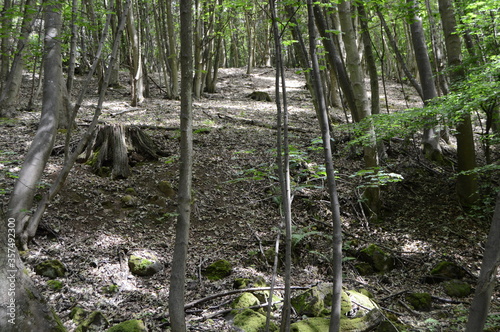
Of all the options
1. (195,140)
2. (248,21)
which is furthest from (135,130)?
(248,21)

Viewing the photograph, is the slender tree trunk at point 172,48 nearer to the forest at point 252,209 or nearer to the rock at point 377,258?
the forest at point 252,209

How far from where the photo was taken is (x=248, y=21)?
23.6 m

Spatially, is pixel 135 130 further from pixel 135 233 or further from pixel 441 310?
pixel 441 310

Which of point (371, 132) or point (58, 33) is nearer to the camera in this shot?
point (58, 33)

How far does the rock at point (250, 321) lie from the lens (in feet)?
12.1

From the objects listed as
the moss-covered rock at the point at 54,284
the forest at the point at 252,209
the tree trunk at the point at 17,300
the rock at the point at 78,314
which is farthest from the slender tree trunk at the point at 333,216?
the moss-covered rock at the point at 54,284

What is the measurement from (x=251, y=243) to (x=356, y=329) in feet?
8.32

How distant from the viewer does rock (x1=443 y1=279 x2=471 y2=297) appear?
5.23 m

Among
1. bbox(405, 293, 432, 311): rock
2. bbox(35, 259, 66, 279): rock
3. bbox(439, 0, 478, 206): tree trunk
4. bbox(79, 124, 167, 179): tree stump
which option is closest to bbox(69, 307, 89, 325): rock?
bbox(35, 259, 66, 279): rock

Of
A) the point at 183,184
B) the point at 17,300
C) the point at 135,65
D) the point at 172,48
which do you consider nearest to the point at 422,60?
the point at 183,184

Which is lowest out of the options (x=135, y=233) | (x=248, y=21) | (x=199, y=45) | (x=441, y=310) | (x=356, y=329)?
(x=441, y=310)

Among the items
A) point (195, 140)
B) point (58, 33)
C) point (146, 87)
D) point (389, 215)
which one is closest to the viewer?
point (58, 33)

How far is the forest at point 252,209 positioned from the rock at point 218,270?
0.06 ft

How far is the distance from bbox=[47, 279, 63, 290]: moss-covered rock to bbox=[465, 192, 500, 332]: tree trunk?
418 centimetres
